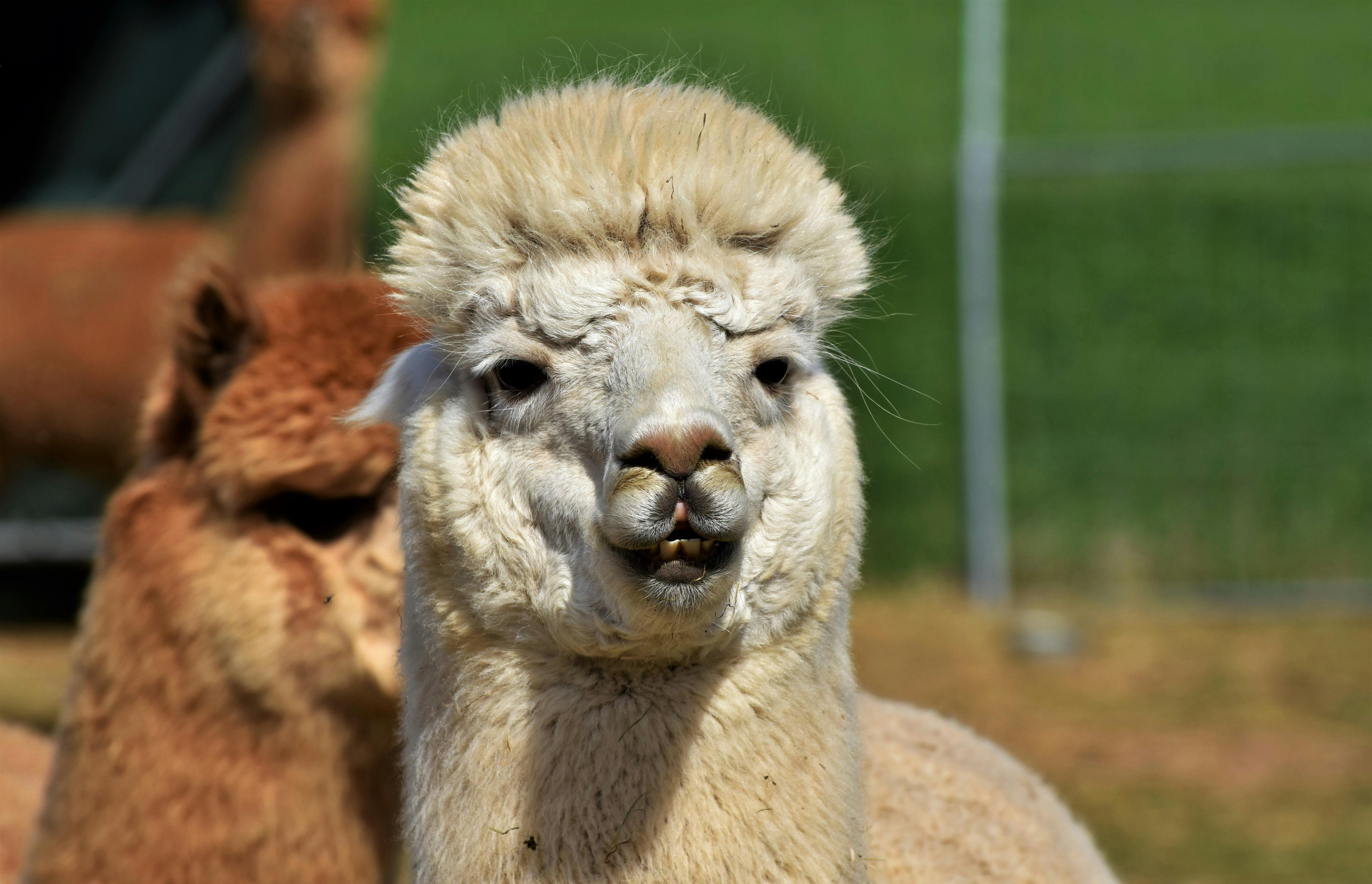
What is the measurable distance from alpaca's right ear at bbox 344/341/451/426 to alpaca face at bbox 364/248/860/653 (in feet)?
0.10

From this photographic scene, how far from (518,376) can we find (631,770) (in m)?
0.53

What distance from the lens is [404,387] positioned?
218 cm

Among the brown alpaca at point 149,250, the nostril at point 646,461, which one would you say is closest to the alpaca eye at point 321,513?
the nostril at point 646,461

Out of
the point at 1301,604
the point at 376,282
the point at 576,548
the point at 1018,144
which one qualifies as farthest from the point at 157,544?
the point at 1018,144

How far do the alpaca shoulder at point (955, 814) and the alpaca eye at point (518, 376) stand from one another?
0.93m

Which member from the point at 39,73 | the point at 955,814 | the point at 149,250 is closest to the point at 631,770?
the point at 955,814

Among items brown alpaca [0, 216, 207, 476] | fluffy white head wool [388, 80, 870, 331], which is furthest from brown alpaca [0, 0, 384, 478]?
fluffy white head wool [388, 80, 870, 331]

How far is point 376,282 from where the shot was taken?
2.97 meters

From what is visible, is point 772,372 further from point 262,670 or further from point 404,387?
point 262,670

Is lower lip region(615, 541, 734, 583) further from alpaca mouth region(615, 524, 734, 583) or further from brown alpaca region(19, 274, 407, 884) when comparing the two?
brown alpaca region(19, 274, 407, 884)

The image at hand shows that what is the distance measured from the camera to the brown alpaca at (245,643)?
2.60 metres

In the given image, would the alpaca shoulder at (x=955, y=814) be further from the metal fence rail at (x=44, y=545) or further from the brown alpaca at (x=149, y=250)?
the metal fence rail at (x=44, y=545)

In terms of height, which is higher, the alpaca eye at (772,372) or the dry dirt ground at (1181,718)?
the alpaca eye at (772,372)

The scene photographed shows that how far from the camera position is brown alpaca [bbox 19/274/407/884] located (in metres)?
2.60
